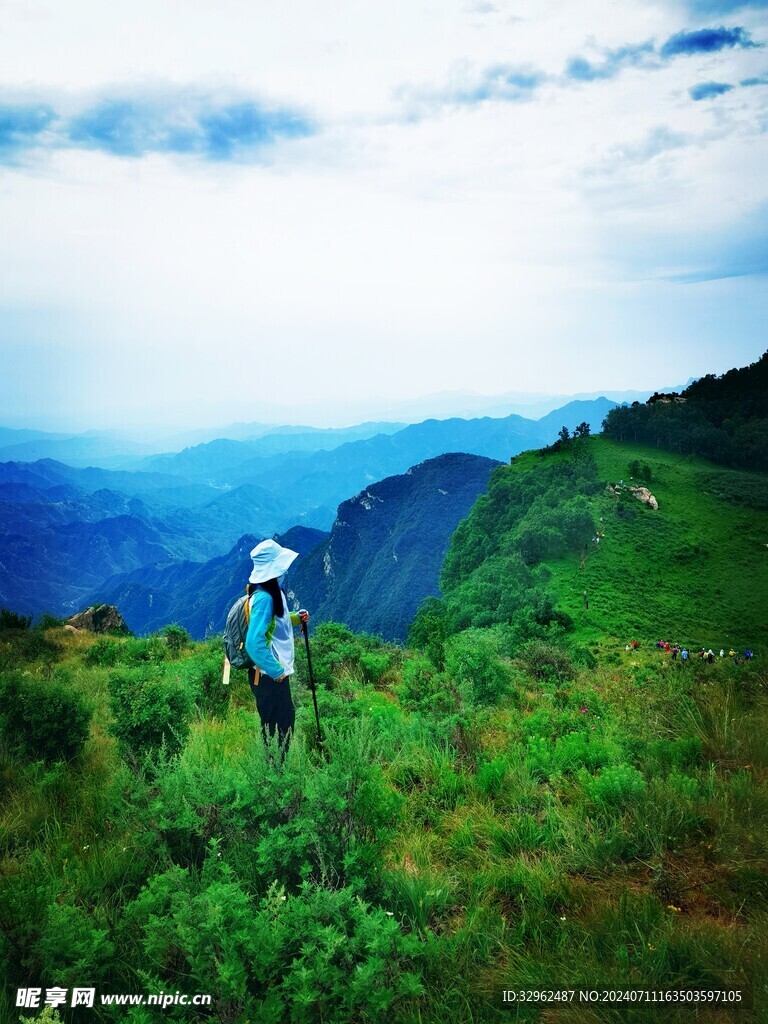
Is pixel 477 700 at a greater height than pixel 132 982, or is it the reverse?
pixel 132 982

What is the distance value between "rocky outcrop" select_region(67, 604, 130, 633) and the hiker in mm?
19101

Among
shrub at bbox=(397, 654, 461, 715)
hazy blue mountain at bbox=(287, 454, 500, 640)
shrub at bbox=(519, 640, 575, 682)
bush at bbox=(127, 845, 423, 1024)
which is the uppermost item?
bush at bbox=(127, 845, 423, 1024)

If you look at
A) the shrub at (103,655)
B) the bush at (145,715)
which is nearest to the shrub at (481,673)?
the bush at (145,715)

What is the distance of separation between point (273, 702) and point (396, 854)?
187 centimetres

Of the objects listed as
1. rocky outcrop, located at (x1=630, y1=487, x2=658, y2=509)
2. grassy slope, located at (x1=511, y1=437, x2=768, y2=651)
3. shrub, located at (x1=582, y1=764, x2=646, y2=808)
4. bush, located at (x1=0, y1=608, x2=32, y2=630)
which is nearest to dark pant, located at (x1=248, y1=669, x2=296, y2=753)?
shrub, located at (x1=582, y1=764, x2=646, y2=808)

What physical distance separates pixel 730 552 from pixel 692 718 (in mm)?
82539

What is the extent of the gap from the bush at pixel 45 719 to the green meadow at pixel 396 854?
2 cm

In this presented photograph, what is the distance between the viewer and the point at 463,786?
4398mm

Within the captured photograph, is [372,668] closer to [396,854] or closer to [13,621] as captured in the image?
[396,854]

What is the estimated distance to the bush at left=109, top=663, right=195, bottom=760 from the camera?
4.62m

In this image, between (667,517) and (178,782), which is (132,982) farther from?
(667,517)

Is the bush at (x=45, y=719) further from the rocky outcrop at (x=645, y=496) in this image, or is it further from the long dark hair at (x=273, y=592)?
the rocky outcrop at (x=645, y=496)

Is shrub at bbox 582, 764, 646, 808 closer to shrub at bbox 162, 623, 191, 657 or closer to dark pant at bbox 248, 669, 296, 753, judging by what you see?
dark pant at bbox 248, 669, 296, 753

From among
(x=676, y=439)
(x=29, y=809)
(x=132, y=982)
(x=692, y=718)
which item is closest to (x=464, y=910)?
(x=132, y=982)
